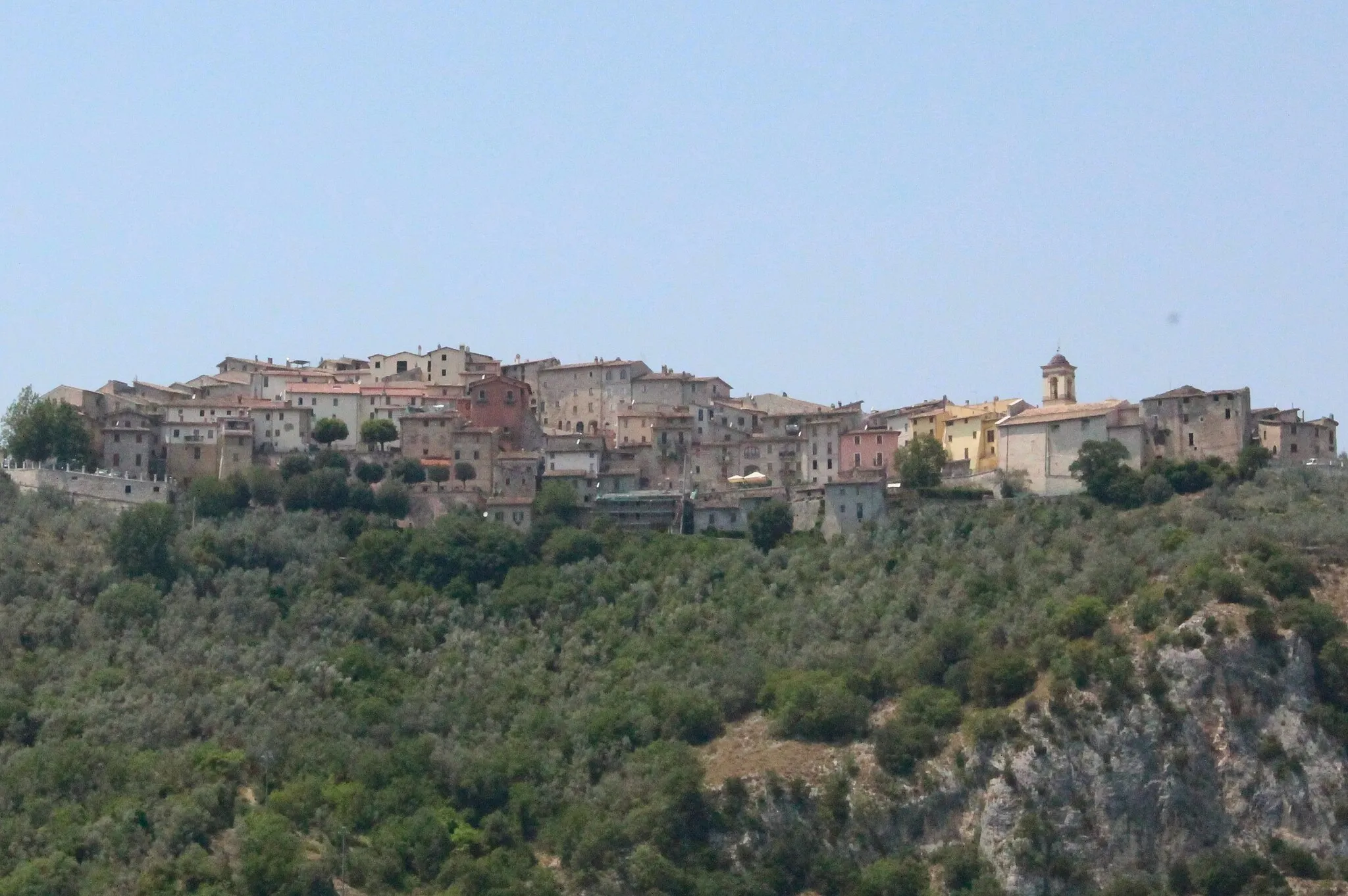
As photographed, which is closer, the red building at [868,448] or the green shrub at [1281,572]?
the green shrub at [1281,572]

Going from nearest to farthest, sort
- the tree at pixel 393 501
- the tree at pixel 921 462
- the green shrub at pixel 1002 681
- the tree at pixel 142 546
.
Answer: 1. the green shrub at pixel 1002 681
2. the tree at pixel 142 546
3. the tree at pixel 921 462
4. the tree at pixel 393 501

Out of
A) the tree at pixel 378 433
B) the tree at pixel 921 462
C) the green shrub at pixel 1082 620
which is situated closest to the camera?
the green shrub at pixel 1082 620

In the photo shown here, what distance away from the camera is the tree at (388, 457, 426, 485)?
81125 mm

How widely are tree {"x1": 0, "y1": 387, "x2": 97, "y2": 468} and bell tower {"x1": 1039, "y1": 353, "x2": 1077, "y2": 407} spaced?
2860 cm

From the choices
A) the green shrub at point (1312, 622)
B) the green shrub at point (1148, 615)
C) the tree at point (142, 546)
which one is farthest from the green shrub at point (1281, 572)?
the tree at point (142, 546)

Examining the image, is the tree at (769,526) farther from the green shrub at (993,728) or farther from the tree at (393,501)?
the green shrub at (993,728)

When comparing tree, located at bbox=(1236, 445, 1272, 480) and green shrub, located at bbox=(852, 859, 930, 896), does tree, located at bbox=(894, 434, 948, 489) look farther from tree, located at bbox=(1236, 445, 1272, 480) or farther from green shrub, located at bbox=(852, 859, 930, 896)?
green shrub, located at bbox=(852, 859, 930, 896)

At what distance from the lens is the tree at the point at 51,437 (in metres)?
80.5

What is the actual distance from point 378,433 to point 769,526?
13.9 meters

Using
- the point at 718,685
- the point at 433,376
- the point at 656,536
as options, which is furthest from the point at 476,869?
the point at 433,376

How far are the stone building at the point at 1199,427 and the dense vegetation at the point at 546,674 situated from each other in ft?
9.33

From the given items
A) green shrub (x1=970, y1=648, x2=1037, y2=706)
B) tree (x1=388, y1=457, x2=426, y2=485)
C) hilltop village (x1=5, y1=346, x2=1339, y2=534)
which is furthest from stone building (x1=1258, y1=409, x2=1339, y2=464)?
tree (x1=388, y1=457, x2=426, y2=485)

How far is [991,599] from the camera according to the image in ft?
222

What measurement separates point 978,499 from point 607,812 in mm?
19115
